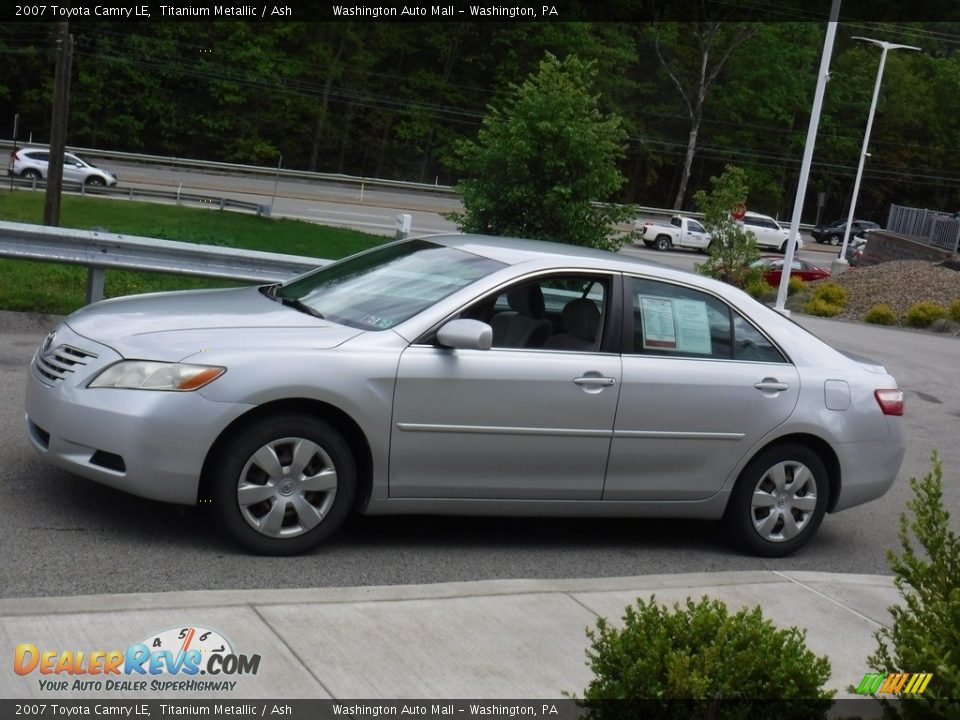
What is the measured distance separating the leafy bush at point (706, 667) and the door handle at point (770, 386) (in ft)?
11.1

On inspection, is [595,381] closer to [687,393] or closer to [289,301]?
[687,393]

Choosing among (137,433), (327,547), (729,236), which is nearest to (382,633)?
(327,547)

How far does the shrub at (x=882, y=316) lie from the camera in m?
29.1

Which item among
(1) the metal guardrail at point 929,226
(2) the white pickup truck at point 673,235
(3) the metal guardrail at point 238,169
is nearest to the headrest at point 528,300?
(1) the metal guardrail at point 929,226

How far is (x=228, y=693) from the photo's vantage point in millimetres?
4371

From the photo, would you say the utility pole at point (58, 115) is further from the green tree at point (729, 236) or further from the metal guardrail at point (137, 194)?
the green tree at point (729, 236)

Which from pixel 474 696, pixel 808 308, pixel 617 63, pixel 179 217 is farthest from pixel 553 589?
pixel 617 63

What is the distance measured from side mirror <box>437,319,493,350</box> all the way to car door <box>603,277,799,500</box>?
0.89 meters

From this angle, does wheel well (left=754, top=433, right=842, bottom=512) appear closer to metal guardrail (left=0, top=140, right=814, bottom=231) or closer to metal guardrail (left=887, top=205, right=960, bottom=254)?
metal guardrail (left=887, top=205, right=960, bottom=254)

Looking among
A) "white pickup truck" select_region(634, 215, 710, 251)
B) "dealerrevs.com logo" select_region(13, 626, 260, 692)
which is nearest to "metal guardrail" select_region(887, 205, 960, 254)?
"white pickup truck" select_region(634, 215, 710, 251)

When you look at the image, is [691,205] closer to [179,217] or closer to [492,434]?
[179,217]

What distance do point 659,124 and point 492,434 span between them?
2796 inches

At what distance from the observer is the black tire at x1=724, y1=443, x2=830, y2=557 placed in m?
7.24

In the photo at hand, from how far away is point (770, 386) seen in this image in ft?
23.6
